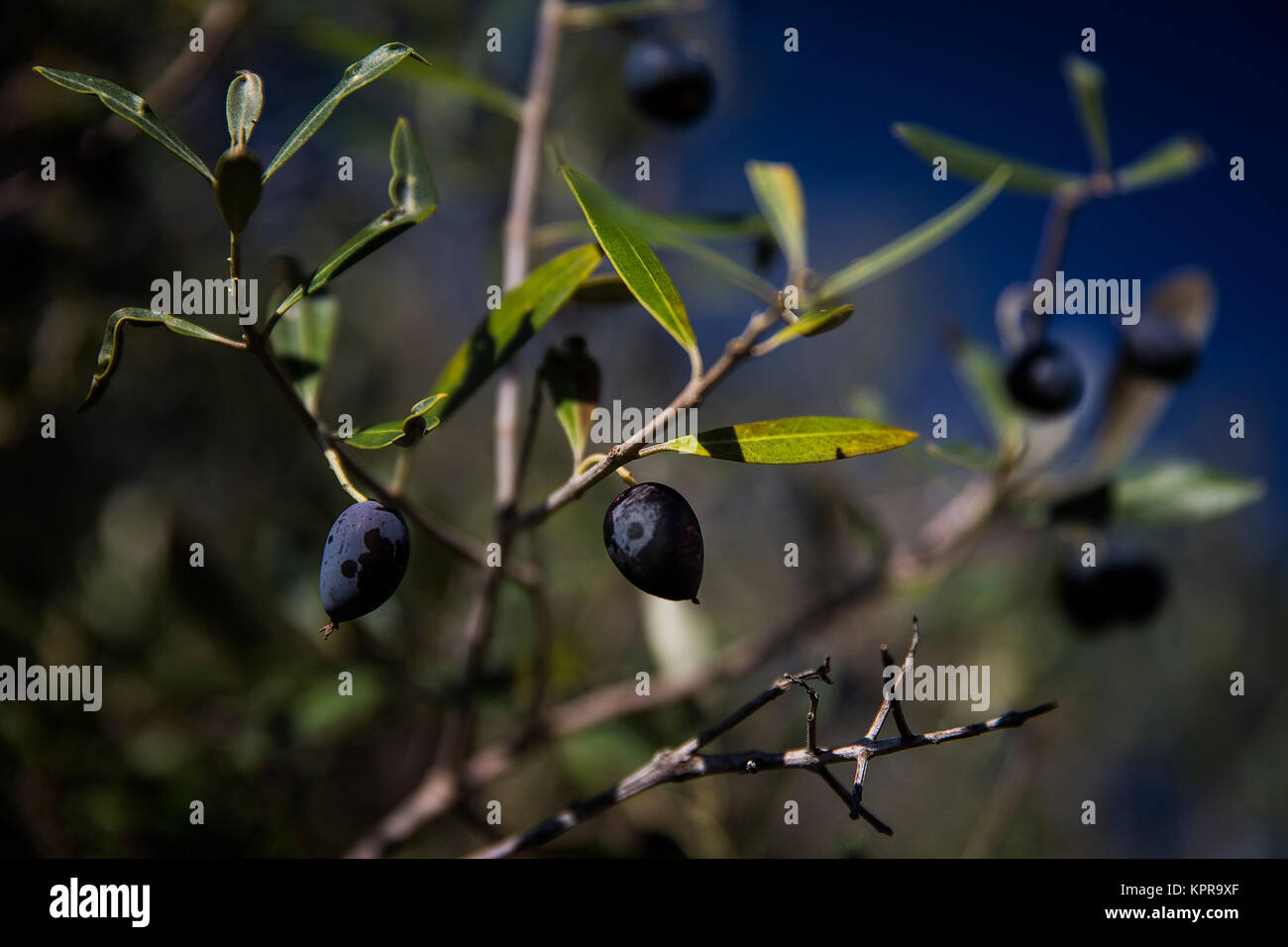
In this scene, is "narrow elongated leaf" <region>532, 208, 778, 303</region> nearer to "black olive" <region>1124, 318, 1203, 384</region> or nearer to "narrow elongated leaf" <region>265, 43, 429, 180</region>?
"narrow elongated leaf" <region>265, 43, 429, 180</region>

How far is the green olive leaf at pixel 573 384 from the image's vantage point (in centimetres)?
97

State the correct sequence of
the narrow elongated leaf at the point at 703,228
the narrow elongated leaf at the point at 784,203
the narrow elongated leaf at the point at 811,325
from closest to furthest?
the narrow elongated leaf at the point at 811,325 < the narrow elongated leaf at the point at 784,203 < the narrow elongated leaf at the point at 703,228

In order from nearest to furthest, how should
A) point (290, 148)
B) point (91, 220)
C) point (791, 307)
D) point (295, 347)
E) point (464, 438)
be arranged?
point (290, 148) → point (791, 307) → point (295, 347) → point (91, 220) → point (464, 438)

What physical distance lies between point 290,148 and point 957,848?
10.7ft

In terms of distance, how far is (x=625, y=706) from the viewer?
162cm

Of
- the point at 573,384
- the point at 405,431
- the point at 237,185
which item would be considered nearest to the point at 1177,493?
the point at 573,384

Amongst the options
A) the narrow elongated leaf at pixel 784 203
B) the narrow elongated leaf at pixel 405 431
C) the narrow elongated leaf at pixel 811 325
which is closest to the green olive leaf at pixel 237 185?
the narrow elongated leaf at pixel 405 431

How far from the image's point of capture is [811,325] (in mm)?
835

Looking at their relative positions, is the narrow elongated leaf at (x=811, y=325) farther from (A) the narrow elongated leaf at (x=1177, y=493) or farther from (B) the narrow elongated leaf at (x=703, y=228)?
(A) the narrow elongated leaf at (x=1177, y=493)

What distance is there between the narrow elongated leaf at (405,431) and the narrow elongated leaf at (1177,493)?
141 centimetres

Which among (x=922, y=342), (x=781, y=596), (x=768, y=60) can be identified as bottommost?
(x=781, y=596)

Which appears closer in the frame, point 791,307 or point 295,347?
point 791,307
